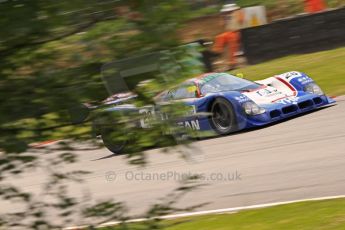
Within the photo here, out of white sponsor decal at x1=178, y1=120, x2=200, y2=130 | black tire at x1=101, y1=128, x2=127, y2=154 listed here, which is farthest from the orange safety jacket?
black tire at x1=101, y1=128, x2=127, y2=154

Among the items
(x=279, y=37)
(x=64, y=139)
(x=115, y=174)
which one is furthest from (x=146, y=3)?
(x=279, y=37)

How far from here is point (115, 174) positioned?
37.4 feet

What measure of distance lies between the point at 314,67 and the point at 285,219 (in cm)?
1301

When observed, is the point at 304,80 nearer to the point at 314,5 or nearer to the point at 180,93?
the point at 314,5

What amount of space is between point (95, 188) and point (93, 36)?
7491 millimetres

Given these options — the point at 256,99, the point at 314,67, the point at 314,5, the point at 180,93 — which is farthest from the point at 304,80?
the point at 180,93

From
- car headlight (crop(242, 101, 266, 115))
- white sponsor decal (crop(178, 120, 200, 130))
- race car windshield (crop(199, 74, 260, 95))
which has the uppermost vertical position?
white sponsor decal (crop(178, 120, 200, 130))

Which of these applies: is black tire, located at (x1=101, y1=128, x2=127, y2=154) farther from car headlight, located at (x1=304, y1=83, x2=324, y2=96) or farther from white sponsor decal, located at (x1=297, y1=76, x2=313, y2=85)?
white sponsor decal, located at (x1=297, y1=76, x2=313, y2=85)

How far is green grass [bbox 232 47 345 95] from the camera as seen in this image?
1730 cm

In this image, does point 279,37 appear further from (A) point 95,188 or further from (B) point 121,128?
(B) point 121,128

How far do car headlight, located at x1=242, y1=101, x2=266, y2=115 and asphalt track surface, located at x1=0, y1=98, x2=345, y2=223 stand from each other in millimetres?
344

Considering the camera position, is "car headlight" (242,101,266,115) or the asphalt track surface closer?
the asphalt track surface

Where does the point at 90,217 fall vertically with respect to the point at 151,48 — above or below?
below

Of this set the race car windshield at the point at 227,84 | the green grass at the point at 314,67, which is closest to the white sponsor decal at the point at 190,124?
the race car windshield at the point at 227,84
